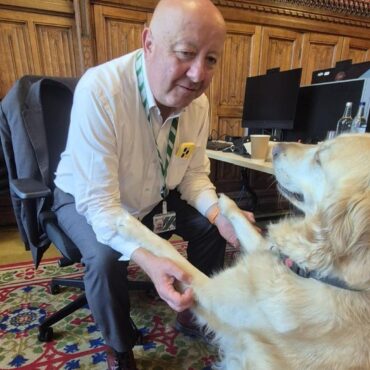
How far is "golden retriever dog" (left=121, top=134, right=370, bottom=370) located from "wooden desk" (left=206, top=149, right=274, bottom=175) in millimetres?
410

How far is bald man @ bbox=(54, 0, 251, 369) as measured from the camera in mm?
891

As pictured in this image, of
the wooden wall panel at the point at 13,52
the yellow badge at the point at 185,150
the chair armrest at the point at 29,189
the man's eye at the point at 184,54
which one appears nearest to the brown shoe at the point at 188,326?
the yellow badge at the point at 185,150

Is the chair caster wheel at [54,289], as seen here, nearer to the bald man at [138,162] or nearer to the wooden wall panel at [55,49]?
the bald man at [138,162]

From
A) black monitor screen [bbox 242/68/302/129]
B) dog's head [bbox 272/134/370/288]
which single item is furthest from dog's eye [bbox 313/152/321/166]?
black monitor screen [bbox 242/68/302/129]

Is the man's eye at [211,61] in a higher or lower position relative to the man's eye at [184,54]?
lower

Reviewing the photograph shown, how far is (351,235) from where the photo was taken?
66cm

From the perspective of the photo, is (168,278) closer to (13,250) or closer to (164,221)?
(164,221)

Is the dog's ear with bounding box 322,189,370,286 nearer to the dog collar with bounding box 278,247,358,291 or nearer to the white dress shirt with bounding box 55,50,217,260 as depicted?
the dog collar with bounding box 278,247,358,291

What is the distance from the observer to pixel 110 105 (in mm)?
982

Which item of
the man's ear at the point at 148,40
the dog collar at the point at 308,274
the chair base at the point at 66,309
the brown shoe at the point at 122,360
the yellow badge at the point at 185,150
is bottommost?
the chair base at the point at 66,309

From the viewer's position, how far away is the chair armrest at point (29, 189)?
3.17 ft

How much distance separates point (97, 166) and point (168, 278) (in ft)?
1.38

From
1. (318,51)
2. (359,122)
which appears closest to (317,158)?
(359,122)

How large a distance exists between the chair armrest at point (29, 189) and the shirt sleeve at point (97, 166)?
115mm
